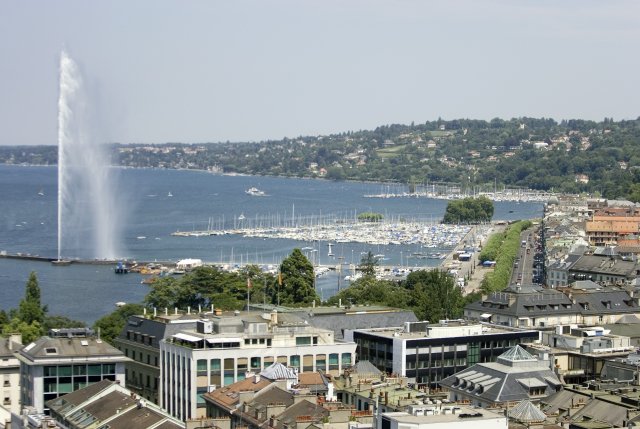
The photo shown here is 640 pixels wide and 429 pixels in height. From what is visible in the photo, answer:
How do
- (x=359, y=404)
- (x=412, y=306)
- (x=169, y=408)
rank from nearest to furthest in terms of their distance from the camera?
(x=359, y=404) < (x=169, y=408) < (x=412, y=306)

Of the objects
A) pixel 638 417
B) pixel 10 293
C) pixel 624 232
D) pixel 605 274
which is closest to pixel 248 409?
pixel 638 417

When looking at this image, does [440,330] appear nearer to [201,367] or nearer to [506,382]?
[506,382]

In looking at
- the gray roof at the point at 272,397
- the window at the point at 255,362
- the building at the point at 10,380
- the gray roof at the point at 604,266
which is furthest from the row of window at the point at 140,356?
the gray roof at the point at 604,266

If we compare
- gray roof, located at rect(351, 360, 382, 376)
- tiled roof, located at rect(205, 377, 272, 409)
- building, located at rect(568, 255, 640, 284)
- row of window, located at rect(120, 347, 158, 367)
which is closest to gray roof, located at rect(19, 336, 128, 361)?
row of window, located at rect(120, 347, 158, 367)

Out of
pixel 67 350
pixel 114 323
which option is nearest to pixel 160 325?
pixel 67 350

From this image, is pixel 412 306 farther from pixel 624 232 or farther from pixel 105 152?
pixel 105 152

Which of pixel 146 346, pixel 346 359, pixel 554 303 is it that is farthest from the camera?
pixel 554 303

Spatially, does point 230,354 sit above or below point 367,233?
above

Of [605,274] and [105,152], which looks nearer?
[605,274]
